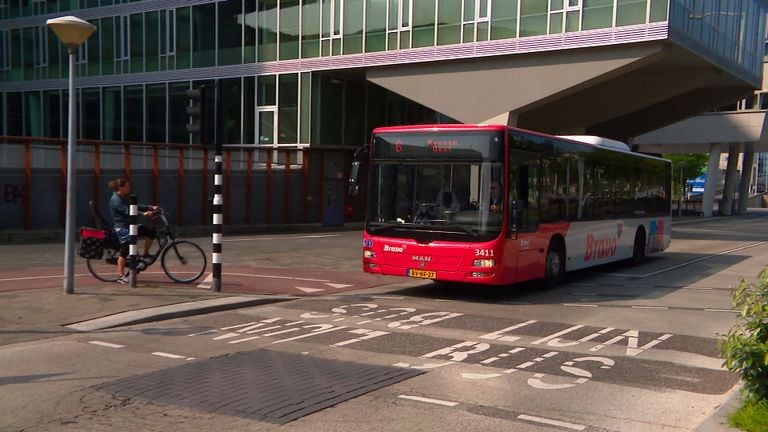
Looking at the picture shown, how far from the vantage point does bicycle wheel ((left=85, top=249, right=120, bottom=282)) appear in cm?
1232

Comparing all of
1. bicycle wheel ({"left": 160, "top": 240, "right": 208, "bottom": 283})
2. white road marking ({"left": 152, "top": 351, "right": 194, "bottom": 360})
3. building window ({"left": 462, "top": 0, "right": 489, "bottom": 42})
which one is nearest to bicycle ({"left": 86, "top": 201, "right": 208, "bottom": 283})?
bicycle wheel ({"left": 160, "top": 240, "right": 208, "bottom": 283})

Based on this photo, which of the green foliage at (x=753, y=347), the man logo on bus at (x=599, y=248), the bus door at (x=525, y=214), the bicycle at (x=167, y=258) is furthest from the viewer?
the man logo on bus at (x=599, y=248)

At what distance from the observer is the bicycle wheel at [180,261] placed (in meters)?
12.5

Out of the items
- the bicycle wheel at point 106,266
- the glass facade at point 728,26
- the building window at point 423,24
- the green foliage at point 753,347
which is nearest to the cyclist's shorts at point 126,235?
the bicycle wheel at point 106,266

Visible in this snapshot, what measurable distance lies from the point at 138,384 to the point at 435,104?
77.0 feet

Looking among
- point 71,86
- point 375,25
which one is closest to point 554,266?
point 71,86

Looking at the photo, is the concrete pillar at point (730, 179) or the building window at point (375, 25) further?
the concrete pillar at point (730, 179)

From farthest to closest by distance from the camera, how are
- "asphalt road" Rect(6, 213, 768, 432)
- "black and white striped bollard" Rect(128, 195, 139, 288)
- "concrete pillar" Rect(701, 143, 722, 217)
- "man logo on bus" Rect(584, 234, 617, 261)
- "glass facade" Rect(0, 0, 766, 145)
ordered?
"concrete pillar" Rect(701, 143, 722, 217) < "glass facade" Rect(0, 0, 766, 145) < "man logo on bus" Rect(584, 234, 617, 261) < "black and white striped bollard" Rect(128, 195, 139, 288) < "asphalt road" Rect(6, 213, 768, 432)

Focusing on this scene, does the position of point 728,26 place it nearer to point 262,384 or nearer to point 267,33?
point 267,33

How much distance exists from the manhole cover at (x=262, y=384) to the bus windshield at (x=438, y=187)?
15.5 ft

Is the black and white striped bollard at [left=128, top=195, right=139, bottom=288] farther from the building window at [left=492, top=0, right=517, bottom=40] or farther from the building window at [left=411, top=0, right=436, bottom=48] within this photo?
the building window at [left=411, top=0, right=436, bottom=48]

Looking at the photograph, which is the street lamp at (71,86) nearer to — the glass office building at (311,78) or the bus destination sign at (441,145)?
the bus destination sign at (441,145)

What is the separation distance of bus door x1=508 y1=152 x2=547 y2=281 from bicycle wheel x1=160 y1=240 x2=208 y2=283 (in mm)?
5385

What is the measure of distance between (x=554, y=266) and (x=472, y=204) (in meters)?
2.81
